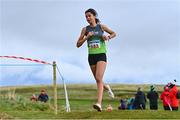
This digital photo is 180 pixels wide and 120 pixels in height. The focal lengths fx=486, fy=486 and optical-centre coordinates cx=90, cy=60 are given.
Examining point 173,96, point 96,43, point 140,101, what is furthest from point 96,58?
point 140,101

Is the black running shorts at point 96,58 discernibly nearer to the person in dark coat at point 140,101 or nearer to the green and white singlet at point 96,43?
the green and white singlet at point 96,43

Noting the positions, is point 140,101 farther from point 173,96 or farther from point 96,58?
point 96,58

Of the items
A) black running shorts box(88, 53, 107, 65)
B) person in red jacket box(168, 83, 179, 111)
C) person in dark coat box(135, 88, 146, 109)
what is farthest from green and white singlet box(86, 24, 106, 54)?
person in dark coat box(135, 88, 146, 109)

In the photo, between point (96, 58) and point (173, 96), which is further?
point (173, 96)

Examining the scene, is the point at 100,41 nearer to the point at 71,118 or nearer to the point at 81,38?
the point at 81,38

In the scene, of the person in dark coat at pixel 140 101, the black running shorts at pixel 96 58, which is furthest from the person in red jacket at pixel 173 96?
the black running shorts at pixel 96 58

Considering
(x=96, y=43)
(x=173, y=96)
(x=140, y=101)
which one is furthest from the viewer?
(x=140, y=101)

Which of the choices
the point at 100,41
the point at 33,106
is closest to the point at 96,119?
the point at 100,41

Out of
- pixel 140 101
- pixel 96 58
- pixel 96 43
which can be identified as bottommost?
pixel 140 101

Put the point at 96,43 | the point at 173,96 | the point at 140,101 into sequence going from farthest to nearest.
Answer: the point at 140,101 < the point at 173,96 < the point at 96,43

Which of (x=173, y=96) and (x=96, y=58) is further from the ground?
(x=96, y=58)

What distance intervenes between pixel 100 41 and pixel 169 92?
999 centimetres

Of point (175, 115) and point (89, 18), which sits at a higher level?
point (89, 18)

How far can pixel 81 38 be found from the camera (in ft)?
38.4
